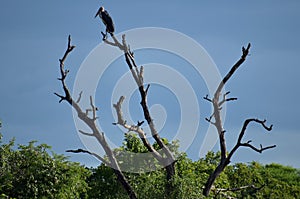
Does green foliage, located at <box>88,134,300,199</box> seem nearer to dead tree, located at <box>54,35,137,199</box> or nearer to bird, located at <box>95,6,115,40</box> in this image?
dead tree, located at <box>54,35,137,199</box>

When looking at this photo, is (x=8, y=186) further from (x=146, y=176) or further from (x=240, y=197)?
(x=240, y=197)

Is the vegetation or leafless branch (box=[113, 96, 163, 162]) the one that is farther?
the vegetation

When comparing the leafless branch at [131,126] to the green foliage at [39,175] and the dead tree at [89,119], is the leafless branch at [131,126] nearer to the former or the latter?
the dead tree at [89,119]

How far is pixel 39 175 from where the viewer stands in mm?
14117

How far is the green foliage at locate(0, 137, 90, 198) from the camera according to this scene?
46.0 feet

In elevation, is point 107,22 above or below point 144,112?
above

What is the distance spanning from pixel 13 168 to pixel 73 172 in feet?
4.27

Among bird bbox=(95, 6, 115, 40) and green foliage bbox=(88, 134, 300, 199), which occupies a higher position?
bird bbox=(95, 6, 115, 40)

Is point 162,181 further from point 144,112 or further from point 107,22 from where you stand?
point 107,22

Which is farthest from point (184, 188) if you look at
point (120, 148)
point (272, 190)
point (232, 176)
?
point (272, 190)

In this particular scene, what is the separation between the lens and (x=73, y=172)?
1437cm

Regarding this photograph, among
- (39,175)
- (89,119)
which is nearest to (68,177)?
(39,175)

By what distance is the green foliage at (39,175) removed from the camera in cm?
1403

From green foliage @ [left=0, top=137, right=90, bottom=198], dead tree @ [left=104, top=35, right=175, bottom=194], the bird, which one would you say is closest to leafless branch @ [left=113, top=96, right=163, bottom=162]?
dead tree @ [left=104, top=35, right=175, bottom=194]
